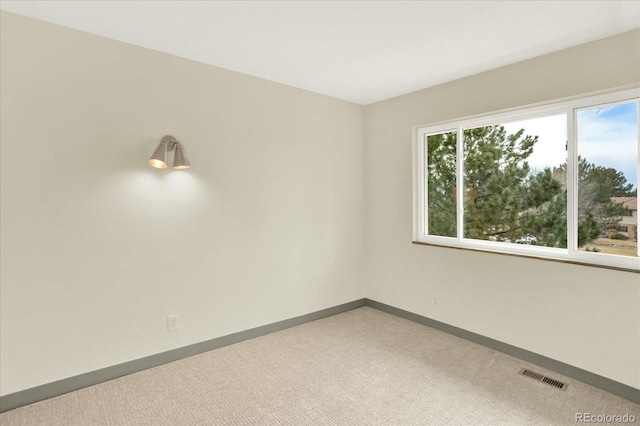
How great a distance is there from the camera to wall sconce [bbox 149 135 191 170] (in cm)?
249

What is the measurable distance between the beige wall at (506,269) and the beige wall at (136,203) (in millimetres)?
791

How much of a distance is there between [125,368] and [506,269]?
3125 millimetres

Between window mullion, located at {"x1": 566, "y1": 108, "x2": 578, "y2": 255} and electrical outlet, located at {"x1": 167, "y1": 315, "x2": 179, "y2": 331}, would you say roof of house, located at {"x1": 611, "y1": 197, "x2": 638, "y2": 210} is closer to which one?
window mullion, located at {"x1": 566, "y1": 108, "x2": 578, "y2": 255}

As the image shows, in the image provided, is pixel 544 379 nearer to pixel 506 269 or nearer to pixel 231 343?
pixel 506 269

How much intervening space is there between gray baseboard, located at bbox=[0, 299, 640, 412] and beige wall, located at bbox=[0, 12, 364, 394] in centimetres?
6

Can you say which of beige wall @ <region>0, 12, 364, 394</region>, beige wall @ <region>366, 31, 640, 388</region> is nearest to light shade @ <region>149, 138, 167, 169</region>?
beige wall @ <region>0, 12, 364, 394</region>

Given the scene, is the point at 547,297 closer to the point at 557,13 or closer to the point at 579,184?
the point at 579,184

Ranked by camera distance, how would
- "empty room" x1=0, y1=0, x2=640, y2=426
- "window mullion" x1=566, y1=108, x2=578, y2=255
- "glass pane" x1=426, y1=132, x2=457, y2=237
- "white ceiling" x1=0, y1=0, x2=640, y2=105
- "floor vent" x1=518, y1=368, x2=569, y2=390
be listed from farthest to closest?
"glass pane" x1=426, y1=132, x2=457, y2=237 → "window mullion" x1=566, y1=108, x2=578, y2=255 → "floor vent" x1=518, y1=368, x2=569, y2=390 → "empty room" x1=0, y1=0, x2=640, y2=426 → "white ceiling" x1=0, y1=0, x2=640, y2=105

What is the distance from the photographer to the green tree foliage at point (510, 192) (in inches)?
98.8

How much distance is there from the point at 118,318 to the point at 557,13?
3558 millimetres

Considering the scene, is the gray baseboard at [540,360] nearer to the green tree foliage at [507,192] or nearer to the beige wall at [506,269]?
the beige wall at [506,269]

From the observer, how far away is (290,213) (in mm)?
3504

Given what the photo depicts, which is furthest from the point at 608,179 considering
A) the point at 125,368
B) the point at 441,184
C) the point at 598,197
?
the point at 125,368

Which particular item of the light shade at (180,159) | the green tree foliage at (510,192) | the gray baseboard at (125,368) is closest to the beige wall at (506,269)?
the green tree foliage at (510,192)
